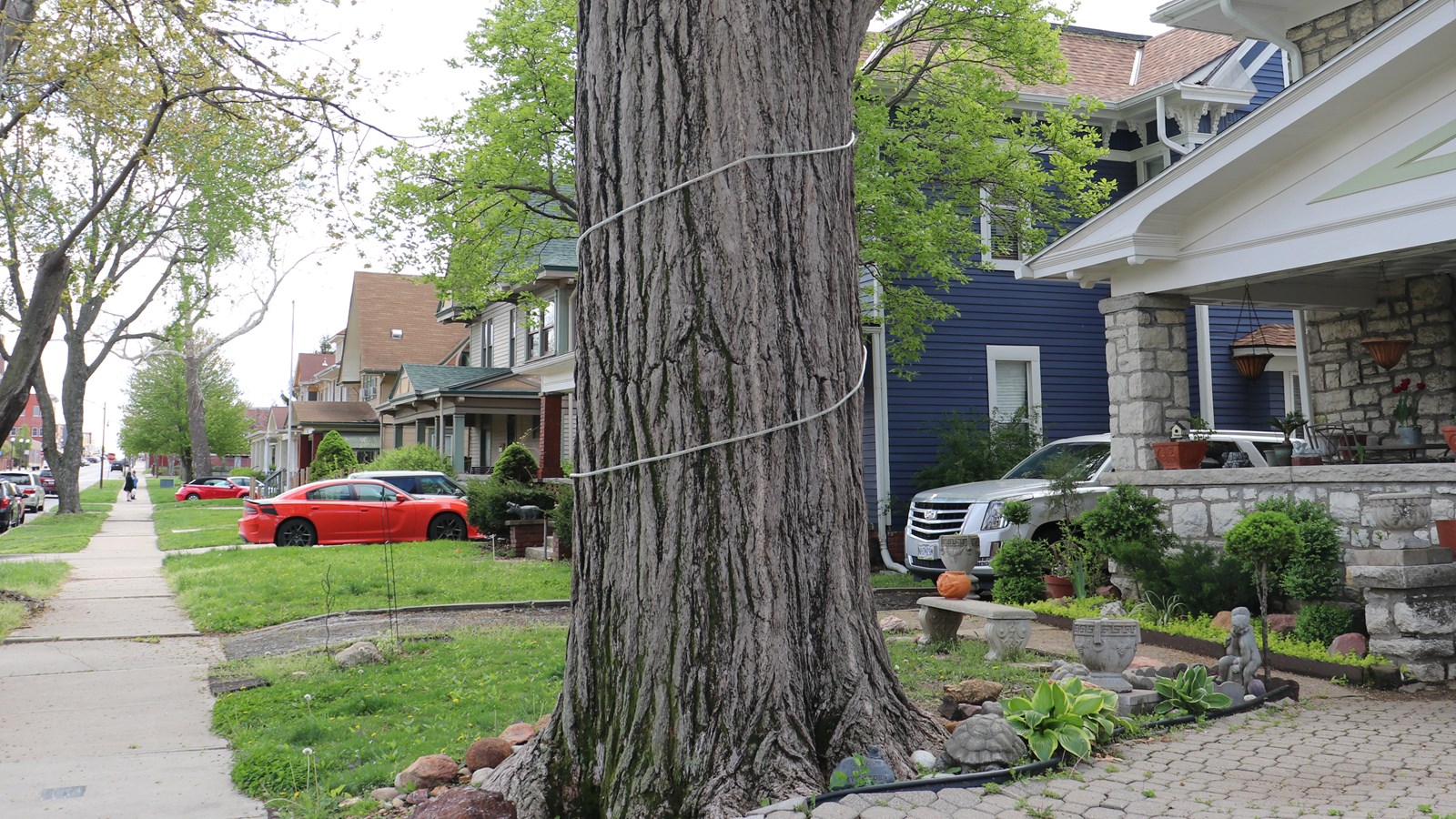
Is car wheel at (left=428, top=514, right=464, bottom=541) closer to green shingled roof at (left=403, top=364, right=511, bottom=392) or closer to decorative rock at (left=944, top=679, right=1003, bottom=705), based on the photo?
green shingled roof at (left=403, top=364, right=511, bottom=392)

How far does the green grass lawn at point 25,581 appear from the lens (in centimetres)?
1080

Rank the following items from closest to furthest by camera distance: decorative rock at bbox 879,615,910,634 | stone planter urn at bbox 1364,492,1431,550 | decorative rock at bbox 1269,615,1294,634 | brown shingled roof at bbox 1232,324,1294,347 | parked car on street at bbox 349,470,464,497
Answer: stone planter urn at bbox 1364,492,1431,550 < decorative rock at bbox 1269,615,1294,634 < decorative rock at bbox 879,615,910,634 < brown shingled roof at bbox 1232,324,1294,347 < parked car on street at bbox 349,470,464,497

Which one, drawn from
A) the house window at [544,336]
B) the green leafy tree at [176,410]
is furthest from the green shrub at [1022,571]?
the green leafy tree at [176,410]

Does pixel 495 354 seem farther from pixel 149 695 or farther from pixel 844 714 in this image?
pixel 844 714

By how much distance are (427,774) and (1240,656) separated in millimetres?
4401

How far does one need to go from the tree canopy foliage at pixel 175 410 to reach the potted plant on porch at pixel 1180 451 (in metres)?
55.0

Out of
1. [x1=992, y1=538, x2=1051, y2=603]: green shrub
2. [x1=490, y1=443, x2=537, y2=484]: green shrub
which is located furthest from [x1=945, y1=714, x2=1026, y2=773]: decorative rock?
[x1=490, y1=443, x2=537, y2=484]: green shrub

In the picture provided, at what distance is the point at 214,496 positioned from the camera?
149 feet

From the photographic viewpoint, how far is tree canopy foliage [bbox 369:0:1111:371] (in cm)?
1402

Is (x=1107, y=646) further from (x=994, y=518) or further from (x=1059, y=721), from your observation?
(x=994, y=518)

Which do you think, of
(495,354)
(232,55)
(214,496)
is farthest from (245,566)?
(214,496)

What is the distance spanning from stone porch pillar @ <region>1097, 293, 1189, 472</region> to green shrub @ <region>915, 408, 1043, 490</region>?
5.85 meters

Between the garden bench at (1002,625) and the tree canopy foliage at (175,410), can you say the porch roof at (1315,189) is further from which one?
the tree canopy foliage at (175,410)

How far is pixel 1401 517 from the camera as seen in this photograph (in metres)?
6.92
